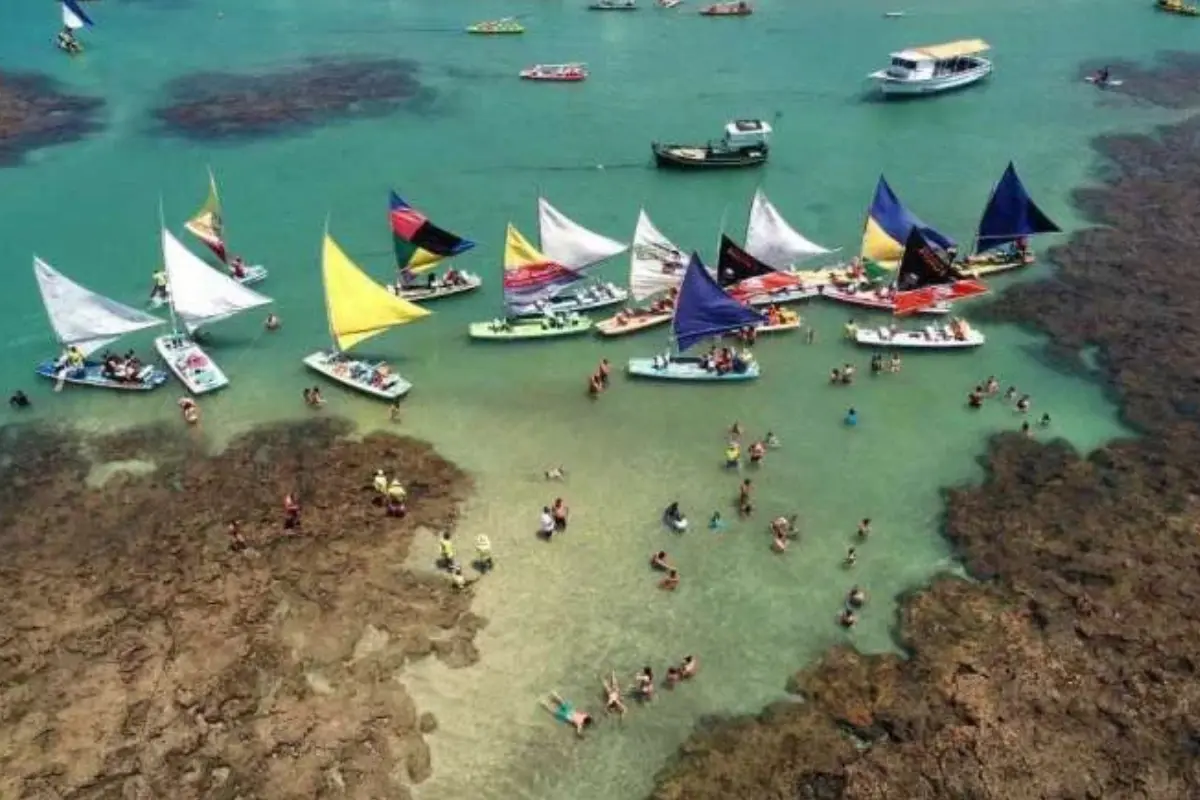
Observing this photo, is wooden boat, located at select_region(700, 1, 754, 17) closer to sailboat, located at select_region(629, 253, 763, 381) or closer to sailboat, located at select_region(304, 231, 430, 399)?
sailboat, located at select_region(629, 253, 763, 381)

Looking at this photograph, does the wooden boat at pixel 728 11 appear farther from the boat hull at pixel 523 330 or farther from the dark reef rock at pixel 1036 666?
the dark reef rock at pixel 1036 666

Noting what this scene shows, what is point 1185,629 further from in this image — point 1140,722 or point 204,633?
point 204,633

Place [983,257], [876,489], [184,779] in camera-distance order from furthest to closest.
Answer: [983,257] → [876,489] → [184,779]

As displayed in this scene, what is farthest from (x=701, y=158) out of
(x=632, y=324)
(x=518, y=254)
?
(x=518, y=254)

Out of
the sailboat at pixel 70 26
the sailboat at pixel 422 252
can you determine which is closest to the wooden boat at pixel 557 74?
the sailboat at pixel 422 252

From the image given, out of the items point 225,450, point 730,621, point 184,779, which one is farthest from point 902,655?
point 225,450

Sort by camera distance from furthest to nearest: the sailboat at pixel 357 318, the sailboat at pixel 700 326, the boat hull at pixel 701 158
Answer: the boat hull at pixel 701 158 → the sailboat at pixel 357 318 → the sailboat at pixel 700 326

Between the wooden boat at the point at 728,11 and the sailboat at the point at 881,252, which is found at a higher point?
the wooden boat at the point at 728,11

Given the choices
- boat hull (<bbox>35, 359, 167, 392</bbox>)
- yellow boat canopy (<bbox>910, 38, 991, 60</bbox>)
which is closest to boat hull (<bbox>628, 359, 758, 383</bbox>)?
boat hull (<bbox>35, 359, 167, 392</bbox>)
